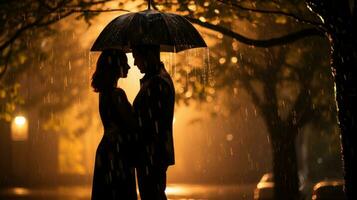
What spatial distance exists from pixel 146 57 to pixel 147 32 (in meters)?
0.44

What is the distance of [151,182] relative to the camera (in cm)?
636

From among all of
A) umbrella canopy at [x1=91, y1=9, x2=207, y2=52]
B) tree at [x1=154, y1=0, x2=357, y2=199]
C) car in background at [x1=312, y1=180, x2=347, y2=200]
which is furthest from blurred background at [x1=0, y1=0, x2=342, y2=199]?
umbrella canopy at [x1=91, y1=9, x2=207, y2=52]

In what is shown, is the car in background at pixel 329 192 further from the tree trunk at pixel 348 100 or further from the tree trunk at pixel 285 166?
the tree trunk at pixel 348 100

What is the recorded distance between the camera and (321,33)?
9.75m

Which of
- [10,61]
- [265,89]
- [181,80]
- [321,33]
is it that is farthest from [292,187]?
[321,33]

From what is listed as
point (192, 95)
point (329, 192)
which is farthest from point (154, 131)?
point (192, 95)

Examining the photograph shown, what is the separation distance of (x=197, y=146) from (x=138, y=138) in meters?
52.2

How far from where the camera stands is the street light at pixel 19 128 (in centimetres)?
4691

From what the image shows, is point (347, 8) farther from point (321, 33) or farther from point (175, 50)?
point (175, 50)

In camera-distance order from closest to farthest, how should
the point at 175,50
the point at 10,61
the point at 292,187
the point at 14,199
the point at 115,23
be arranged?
the point at 115,23 < the point at 175,50 < the point at 10,61 < the point at 292,187 < the point at 14,199

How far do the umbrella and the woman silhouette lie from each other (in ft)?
1.23

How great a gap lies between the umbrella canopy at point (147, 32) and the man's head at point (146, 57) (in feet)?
0.24

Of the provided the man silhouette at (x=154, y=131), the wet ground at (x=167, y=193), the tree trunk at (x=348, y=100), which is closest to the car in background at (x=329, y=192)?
the tree trunk at (x=348, y=100)

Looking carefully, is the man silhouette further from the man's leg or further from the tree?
the tree
